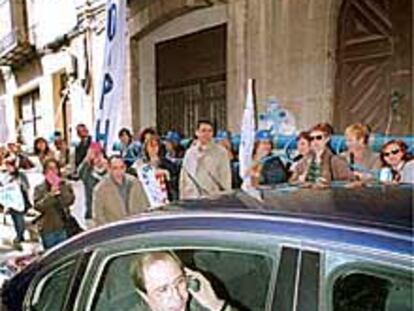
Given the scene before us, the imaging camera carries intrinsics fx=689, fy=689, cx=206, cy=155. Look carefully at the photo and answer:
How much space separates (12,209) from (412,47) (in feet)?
19.0

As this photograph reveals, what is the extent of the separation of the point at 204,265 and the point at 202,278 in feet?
0.27

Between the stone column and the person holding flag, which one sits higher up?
the stone column

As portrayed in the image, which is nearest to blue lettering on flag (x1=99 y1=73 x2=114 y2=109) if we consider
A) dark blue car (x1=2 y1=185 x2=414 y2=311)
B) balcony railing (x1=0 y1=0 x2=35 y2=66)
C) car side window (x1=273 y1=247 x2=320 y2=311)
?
dark blue car (x1=2 y1=185 x2=414 y2=311)

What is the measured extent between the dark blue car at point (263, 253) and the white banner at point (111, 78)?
15.1 feet

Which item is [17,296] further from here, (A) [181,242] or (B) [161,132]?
(B) [161,132]

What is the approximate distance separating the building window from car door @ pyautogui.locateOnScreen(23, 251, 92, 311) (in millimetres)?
18760

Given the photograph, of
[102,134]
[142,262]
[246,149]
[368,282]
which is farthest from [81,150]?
[368,282]

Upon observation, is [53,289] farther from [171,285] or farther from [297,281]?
[297,281]

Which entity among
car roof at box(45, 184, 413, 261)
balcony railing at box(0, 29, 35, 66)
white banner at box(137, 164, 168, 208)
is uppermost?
balcony railing at box(0, 29, 35, 66)

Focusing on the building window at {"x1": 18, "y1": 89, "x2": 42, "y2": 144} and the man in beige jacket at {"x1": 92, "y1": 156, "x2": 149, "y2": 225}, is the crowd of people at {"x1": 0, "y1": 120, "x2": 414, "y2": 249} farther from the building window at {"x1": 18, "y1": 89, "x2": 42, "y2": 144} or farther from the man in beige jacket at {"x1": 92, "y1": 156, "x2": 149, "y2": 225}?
the building window at {"x1": 18, "y1": 89, "x2": 42, "y2": 144}

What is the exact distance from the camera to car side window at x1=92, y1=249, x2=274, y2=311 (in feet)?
6.77

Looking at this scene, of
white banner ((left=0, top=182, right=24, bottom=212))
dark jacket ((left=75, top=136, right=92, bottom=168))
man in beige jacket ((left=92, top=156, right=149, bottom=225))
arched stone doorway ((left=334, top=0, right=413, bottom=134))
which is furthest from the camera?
dark jacket ((left=75, top=136, right=92, bottom=168))

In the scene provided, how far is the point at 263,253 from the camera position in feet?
6.54

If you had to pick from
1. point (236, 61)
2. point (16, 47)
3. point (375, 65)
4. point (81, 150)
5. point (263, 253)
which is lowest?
point (81, 150)
